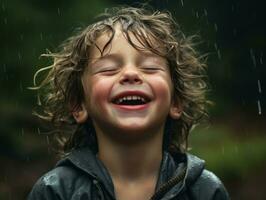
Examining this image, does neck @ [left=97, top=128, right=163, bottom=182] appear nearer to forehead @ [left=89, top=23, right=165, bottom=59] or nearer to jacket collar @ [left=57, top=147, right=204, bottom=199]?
jacket collar @ [left=57, top=147, right=204, bottom=199]

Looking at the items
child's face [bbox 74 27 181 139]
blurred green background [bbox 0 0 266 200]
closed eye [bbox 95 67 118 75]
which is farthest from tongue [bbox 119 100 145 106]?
blurred green background [bbox 0 0 266 200]

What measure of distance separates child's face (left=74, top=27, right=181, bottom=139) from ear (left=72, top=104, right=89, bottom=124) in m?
0.11

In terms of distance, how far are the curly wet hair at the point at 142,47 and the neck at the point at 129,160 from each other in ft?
0.57

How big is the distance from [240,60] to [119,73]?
19.0 feet

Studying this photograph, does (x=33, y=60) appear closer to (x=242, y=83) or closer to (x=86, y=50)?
(x=242, y=83)

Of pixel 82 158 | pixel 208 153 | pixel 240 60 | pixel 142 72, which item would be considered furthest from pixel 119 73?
pixel 240 60

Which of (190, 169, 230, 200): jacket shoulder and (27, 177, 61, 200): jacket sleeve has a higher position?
(27, 177, 61, 200): jacket sleeve

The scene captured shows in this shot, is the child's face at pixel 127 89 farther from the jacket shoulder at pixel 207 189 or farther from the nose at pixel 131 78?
the jacket shoulder at pixel 207 189

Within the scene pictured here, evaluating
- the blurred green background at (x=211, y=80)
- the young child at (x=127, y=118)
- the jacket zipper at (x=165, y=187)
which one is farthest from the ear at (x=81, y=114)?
the blurred green background at (x=211, y=80)

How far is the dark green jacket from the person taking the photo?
3721 mm

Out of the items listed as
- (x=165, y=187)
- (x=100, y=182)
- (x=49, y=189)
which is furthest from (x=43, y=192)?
(x=165, y=187)

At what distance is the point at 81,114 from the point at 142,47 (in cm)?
47

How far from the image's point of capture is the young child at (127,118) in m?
3.75

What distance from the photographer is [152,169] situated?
3.92 m
